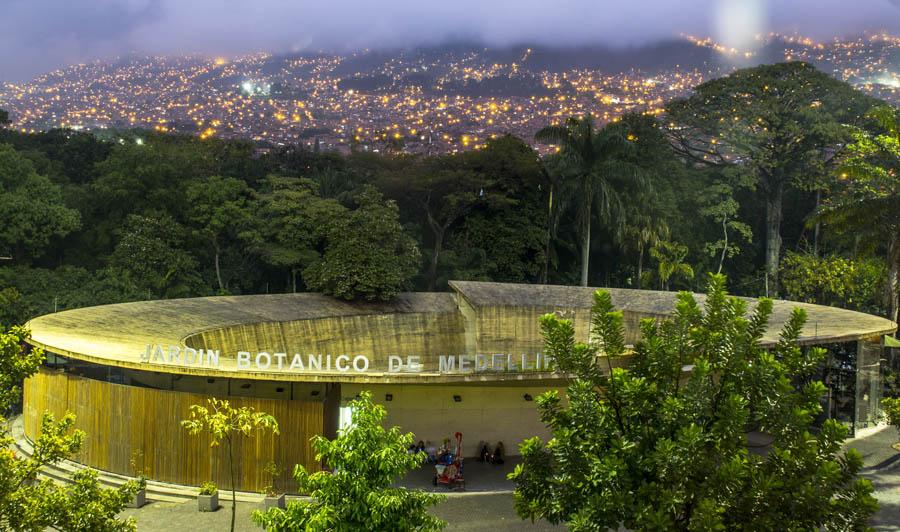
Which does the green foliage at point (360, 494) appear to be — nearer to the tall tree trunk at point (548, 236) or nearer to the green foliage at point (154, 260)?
the green foliage at point (154, 260)

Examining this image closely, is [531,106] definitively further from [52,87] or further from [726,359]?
[726,359]

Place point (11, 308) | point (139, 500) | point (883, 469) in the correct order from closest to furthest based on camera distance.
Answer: point (139, 500) → point (883, 469) → point (11, 308)

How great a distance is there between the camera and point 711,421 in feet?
41.4

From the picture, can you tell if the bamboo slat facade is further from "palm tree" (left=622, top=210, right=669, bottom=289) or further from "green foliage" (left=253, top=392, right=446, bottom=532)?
"palm tree" (left=622, top=210, right=669, bottom=289)

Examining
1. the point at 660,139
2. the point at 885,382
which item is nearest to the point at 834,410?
the point at 885,382

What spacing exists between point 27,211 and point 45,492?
3816 cm

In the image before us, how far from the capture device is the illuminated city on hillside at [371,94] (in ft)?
350

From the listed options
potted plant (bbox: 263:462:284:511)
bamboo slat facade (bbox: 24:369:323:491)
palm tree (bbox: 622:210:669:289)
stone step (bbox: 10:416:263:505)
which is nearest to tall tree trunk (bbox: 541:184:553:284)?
palm tree (bbox: 622:210:669:289)

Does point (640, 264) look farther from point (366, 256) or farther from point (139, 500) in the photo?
point (139, 500)

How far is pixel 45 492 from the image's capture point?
1277 centimetres

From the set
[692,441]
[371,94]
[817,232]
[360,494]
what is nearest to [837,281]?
[817,232]

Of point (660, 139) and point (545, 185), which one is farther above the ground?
point (660, 139)

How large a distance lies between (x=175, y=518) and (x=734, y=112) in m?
55.8

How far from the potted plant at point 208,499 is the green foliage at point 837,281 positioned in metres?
41.3
